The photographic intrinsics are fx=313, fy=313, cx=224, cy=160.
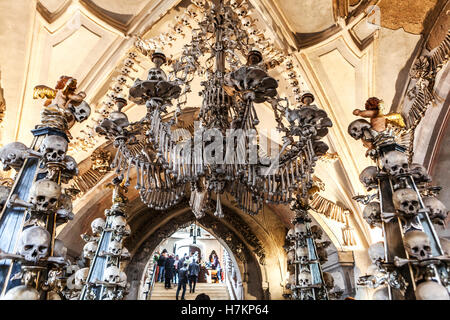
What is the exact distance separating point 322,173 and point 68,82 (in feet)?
15.0

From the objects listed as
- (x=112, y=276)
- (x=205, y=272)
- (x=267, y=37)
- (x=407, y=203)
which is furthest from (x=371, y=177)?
(x=205, y=272)

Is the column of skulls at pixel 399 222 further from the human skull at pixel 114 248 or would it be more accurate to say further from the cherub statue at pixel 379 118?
the human skull at pixel 114 248

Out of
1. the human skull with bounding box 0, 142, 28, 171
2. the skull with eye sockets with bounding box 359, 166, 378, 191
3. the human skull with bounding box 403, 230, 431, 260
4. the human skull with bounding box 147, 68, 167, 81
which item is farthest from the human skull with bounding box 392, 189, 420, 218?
the human skull with bounding box 0, 142, 28, 171

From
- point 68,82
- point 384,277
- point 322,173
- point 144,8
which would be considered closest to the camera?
point 384,277

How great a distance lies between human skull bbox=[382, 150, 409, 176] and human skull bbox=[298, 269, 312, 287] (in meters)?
1.66

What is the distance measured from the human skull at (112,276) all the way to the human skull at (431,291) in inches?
114

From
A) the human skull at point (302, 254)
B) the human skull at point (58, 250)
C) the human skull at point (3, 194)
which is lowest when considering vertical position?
the human skull at point (58, 250)

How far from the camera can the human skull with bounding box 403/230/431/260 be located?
1.62 meters

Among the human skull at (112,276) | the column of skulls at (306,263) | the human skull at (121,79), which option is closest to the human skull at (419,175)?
the column of skulls at (306,263)

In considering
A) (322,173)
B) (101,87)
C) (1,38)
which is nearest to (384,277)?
(322,173)

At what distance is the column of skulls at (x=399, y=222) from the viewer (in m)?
1.62

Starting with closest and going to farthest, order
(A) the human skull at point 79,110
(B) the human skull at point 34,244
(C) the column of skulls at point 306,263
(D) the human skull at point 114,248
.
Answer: (B) the human skull at point 34,244
(A) the human skull at point 79,110
(C) the column of skulls at point 306,263
(D) the human skull at point 114,248

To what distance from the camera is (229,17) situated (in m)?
2.85
